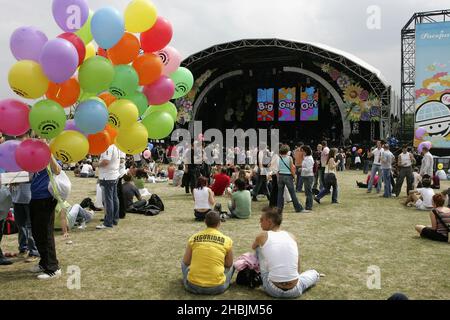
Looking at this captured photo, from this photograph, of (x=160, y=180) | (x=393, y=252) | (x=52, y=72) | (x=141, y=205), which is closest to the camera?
(x=52, y=72)

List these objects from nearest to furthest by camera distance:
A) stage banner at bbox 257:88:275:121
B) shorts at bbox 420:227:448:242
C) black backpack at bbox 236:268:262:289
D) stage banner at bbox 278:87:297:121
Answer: black backpack at bbox 236:268:262:289 → shorts at bbox 420:227:448:242 → stage banner at bbox 278:87:297:121 → stage banner at bbox 257:88:275:121

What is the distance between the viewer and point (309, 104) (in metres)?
27.0

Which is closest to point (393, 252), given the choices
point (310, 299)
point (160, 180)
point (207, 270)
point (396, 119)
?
point (310, 299)

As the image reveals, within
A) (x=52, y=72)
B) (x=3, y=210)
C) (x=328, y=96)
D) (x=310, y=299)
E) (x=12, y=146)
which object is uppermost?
(x=328, y=96)

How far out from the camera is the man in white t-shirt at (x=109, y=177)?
21.8 feet

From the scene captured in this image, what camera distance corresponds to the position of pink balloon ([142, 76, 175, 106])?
4742 mm

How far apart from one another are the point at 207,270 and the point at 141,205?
4789 mm

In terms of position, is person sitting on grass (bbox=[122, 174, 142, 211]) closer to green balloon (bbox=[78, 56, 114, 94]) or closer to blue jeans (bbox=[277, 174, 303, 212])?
blue jeans (bbox=[277, 174, 303, 212])

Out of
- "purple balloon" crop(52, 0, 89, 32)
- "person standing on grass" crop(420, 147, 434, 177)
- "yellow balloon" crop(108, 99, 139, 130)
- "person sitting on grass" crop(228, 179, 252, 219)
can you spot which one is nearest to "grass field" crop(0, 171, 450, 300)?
"person sitting on grass" crop(228, 179, 252, 219)

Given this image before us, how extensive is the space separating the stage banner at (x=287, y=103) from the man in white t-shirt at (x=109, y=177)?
21.8 metres

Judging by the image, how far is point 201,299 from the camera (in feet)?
12.6

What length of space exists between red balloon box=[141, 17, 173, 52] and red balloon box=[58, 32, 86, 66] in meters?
0.72
